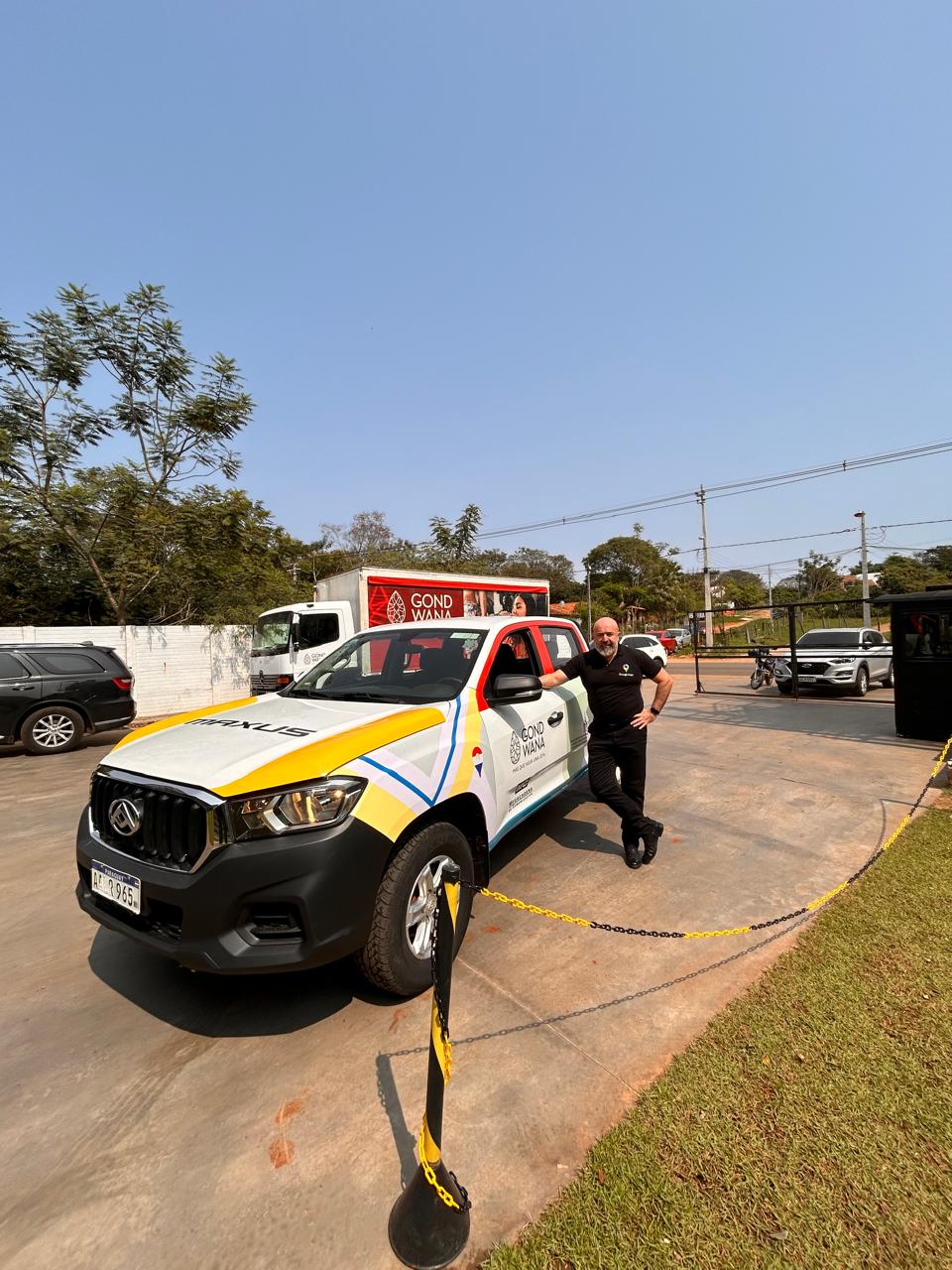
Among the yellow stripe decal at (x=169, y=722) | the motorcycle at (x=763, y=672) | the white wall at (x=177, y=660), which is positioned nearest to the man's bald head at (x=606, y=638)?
the yellow stripe decal at (x=169, y=722)

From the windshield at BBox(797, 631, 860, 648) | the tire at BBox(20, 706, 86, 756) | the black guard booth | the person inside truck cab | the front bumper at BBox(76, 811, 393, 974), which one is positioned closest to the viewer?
the front bumper at BBox(76, 811, 393, 974)

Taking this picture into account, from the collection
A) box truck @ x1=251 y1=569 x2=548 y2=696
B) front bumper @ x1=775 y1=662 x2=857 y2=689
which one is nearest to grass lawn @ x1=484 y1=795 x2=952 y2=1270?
box truck @ x1=251 y1=569 x2=548 y2=696

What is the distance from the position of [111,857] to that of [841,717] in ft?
33.7

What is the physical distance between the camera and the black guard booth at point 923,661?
22.3ft

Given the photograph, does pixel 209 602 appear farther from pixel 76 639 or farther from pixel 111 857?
pixel 111 857

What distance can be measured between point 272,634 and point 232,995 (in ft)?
32.9

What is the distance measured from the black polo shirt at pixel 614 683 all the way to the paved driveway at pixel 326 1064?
3.55 feet

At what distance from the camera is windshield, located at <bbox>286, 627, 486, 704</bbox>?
125 inches

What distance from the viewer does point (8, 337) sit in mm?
12641

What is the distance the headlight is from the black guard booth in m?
7.47

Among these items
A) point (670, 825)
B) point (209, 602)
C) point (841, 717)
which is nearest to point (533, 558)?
point (209, 602)

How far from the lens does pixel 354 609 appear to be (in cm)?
1091

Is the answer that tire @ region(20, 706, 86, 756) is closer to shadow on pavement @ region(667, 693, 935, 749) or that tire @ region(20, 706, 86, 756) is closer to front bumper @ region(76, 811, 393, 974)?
front bumper @ region(76, 811, 393, 974)

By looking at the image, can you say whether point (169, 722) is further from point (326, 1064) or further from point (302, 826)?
point (326, 1064)
